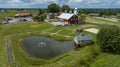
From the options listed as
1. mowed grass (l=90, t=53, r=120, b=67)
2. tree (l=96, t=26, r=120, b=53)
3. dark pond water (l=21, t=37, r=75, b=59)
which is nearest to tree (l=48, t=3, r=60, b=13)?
dark pond water (l=21, t=37, r=75, b=59)

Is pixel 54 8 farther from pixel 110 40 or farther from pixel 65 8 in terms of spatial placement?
pixel 110 40

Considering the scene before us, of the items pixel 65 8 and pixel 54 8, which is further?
pixel 65 8

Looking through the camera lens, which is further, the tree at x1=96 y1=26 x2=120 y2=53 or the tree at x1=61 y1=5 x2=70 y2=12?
the tree at x1=61 y1=5 x2=70 y2=12

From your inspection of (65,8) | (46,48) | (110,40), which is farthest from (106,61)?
(65,8)

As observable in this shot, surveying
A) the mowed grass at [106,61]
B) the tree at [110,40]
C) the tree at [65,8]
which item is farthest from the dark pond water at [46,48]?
the tree at [65,8]

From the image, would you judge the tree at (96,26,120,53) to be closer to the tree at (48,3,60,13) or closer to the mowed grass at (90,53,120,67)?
the mowed grass at (90,53,120,67)
